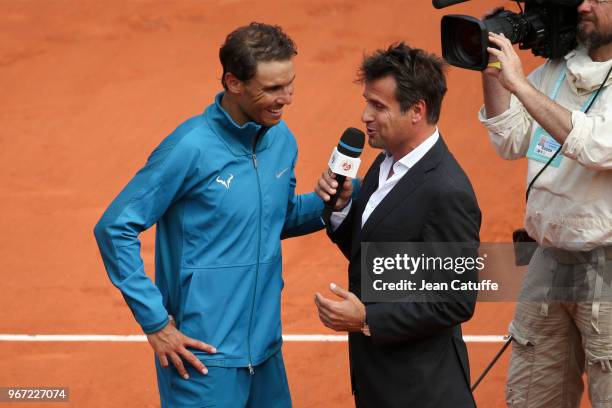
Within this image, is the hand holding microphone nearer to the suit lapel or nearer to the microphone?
the microphone

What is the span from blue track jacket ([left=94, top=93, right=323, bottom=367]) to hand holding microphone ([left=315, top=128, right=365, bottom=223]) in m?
0.26

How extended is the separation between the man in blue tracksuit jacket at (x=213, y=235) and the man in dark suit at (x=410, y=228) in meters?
0.41

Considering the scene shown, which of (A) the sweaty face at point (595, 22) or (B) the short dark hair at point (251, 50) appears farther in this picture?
(A) the sweaty face at point (595, 22)

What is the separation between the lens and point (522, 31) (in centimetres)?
532

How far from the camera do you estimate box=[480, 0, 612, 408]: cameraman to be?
508 cm

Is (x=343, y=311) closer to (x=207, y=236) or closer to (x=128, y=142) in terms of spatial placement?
(x=207, y=236)

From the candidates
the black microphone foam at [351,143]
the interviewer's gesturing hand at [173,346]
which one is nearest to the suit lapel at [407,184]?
the black microphone foam at [351,143]

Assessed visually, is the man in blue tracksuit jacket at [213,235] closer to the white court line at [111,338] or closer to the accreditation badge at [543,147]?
the accreditation badge at [543,147]

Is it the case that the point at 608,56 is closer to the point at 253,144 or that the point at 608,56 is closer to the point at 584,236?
the point at 584,236

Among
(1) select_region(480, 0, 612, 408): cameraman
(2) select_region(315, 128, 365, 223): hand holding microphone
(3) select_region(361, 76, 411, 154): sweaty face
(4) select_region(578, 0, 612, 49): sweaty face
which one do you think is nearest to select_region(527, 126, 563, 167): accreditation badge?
(1) select_region(480, 0, 612, 408): cameraman

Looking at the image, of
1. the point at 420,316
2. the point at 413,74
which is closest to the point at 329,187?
the point at 413,74

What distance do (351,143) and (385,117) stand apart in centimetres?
19

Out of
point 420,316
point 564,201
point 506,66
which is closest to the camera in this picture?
point 420,316

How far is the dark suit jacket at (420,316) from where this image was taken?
4.61 m
